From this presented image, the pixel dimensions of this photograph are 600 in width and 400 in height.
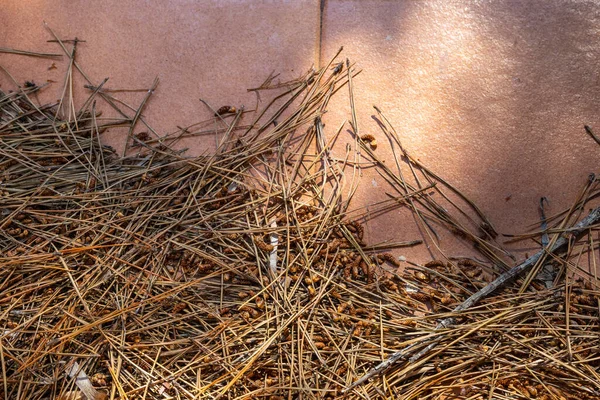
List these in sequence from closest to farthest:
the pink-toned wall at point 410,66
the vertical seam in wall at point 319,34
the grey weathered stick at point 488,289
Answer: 1. the grey weathered stick at point 488,289
2. the pink-toned wall at point 410,66
3. the vertical seam in wall at point 319,34

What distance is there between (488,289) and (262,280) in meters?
0.60

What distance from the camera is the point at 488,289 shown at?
1393mm

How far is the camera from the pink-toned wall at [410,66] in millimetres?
1547

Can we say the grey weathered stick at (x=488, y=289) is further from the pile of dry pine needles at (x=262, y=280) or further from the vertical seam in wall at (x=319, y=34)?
the vertical seam in wall at (x=319, y=34)

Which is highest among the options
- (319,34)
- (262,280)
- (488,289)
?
(319,34)

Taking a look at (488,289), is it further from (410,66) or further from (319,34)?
(319,34)

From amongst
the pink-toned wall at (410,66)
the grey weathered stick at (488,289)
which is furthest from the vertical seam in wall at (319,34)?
the grey weathered stick at (488,289)

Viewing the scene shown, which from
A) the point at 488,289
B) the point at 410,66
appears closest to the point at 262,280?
the point at 488,289

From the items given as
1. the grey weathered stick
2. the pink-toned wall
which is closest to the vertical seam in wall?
the pink-toned wall

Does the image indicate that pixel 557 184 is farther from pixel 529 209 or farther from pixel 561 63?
pixel 561 63

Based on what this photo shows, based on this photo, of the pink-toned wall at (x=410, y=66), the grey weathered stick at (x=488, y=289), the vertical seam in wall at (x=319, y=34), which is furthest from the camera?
the vertical seam in wall at (x=319, y=34)

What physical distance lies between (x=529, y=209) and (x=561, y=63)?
1.55ft

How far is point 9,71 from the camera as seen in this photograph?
5.90 ft

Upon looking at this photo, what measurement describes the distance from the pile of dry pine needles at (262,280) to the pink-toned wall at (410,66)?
0.07 meters
